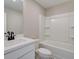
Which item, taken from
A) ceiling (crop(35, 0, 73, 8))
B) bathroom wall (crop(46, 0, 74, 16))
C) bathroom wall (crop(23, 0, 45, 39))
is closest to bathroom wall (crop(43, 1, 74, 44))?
bathroom wall (crop(46, 0, 74, 16))

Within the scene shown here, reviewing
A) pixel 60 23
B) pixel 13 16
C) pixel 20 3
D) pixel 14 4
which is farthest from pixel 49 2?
pixel 13 16

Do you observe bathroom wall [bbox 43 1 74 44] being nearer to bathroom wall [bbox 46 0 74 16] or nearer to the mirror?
bathroom wall [bbox 46 0 74 16]

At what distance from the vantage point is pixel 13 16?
1791 millimetres

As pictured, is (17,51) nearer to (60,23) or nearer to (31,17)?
(31,17)

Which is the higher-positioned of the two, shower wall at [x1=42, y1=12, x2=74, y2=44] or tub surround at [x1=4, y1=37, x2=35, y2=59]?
shower wall at [x1=42, y1=12, x2=74, y2=44]

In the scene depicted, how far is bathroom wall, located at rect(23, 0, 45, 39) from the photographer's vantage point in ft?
7.18

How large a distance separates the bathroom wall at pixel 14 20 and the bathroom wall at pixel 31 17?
21 cm

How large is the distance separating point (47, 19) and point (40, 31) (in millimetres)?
794

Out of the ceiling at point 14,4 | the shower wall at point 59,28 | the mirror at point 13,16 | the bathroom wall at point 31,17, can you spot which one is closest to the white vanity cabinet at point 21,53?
the mirror at point 13,16

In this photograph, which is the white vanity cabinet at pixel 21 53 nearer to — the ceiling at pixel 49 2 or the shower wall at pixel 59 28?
the shower wall at pixel 59 28

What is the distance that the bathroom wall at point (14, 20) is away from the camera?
65.3 inches

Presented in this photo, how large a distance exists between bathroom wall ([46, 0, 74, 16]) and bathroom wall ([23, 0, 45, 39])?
0.53 metres

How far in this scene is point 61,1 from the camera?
8.46 feet
